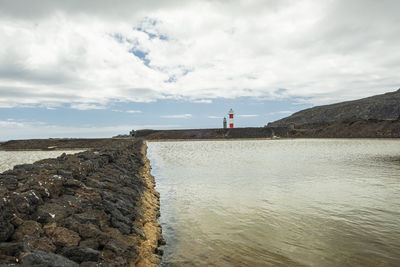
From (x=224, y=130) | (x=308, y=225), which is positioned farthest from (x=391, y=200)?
(x=224, y=130)

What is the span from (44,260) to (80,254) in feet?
1.74

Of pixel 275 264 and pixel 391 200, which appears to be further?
pixel 391 200

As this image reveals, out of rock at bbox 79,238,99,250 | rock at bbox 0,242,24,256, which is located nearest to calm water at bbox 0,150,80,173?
rock at bbox 79,238,99,250

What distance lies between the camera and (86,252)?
3.90m

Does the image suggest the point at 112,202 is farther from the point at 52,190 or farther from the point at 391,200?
the point at 391,200

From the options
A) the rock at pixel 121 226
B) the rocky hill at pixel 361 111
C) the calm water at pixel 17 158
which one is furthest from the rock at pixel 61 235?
the rocky hill at pixel 361 111

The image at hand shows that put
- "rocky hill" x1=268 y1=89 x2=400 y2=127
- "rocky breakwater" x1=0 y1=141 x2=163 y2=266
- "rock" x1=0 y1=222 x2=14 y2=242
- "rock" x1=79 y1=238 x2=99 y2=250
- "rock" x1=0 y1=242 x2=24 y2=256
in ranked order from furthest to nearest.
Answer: "rocky hill" x1=268 y1=89 x2=400 y2=127
"rock" x1=79 y1=238 x2=99 y2=250
"rock" x1=0 y1=222 x2=14 y2=242
"rocky breakwater" x1=0 y1=141 x2=163 y2=266
"rock" x1=0 y1=242 x2=24 y2=256

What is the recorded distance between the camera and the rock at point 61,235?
4102 millimetres

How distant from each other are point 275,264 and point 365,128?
67360 millimetres

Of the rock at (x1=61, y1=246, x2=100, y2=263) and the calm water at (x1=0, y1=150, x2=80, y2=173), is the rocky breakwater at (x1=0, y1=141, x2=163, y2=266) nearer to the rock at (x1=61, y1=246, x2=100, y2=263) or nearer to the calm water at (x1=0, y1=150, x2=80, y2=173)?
the rock at (x1=61, y1=246, x2=100, y2=263)

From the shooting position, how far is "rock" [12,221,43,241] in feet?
12.9

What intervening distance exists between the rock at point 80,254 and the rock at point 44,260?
25 cm

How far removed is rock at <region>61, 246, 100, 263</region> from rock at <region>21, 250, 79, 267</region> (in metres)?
0.25

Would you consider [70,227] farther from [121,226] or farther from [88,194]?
[88,194]
